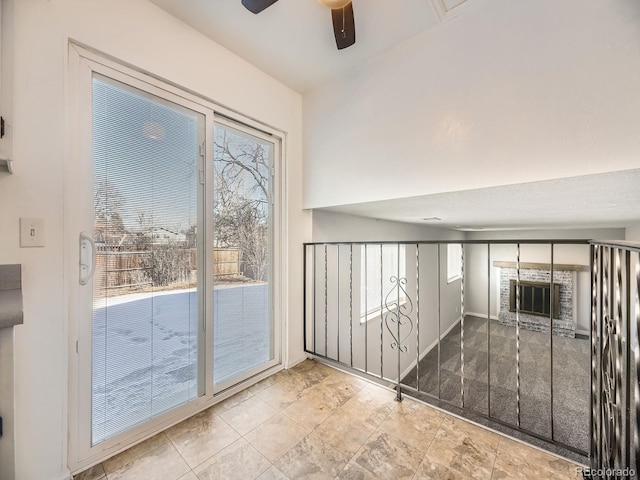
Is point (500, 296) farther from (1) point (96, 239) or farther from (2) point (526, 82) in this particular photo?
(1) point (96, 239)

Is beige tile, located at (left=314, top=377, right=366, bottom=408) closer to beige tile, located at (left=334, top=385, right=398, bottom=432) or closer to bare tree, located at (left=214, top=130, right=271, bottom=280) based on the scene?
beige tile, located at (left=334, top=385, right=398, bottom=432)

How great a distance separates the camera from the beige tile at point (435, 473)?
129cm

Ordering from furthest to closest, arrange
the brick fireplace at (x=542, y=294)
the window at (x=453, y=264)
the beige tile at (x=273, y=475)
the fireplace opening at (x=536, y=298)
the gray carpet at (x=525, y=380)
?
the window at (x=453, y=264) → the fireplace opening at (x=536, y=298) → the brick fireplace at (x=542, y=294) → the gray carpet at (x=525, y=380) → the beige tile at (x=273, y=475)

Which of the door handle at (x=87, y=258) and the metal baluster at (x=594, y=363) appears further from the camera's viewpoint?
the door handle at (x=87, y=258)

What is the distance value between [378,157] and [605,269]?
1396 mm

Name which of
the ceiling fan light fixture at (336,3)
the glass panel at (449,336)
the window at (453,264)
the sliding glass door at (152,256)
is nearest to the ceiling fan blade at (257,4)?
the ceiling fan light fixture at (336,3)

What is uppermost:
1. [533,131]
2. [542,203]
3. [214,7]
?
[214,7]

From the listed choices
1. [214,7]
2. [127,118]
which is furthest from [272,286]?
[214,7]

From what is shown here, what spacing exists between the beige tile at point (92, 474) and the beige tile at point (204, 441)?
0.33 metres

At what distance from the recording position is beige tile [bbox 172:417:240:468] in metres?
1.44

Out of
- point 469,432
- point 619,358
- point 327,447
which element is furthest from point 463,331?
point 619,358

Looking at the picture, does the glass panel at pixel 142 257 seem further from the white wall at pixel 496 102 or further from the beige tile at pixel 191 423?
the white wall at pixel 496 102

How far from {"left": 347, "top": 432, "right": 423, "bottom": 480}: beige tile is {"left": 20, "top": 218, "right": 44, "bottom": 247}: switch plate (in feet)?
6.29

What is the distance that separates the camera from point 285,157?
7.98 ft
